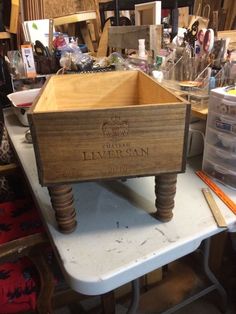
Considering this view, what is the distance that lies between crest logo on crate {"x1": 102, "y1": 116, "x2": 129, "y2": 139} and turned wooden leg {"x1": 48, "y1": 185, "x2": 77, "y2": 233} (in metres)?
0.11

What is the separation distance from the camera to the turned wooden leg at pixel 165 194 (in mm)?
441

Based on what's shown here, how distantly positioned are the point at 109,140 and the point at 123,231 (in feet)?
0.58

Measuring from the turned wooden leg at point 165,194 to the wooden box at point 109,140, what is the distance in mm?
21

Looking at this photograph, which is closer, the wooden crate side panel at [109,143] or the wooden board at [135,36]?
the wooden crate side panel at [109,143]

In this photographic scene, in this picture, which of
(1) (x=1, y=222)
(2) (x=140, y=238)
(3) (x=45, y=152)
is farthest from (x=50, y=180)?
(1) (x=1, y=222)

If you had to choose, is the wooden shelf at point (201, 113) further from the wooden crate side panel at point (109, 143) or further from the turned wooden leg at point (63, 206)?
the turned wooden leg at point (63, 206)

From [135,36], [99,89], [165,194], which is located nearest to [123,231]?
[165,194]

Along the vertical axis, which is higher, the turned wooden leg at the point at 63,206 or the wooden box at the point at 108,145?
the wooden box at the point at 108,145

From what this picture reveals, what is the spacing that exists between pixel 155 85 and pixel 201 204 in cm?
26

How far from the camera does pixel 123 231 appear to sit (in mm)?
472

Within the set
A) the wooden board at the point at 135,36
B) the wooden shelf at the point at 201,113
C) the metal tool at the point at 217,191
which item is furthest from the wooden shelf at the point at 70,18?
the metal tool at the point at 217,191

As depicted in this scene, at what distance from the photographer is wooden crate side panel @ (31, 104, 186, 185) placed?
1.24 feet

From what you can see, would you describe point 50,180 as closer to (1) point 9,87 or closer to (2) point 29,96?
(2) point 29,96

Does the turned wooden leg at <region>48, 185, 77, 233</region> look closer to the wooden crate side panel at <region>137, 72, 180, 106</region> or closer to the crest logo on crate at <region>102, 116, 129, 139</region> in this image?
the crest logo on crate at <region>102, 116, 129, 139</region>
